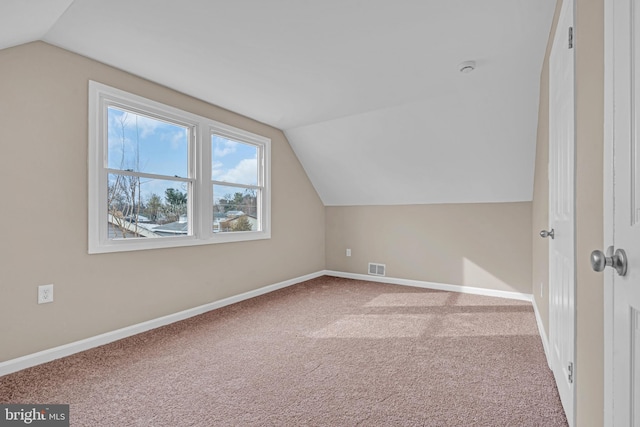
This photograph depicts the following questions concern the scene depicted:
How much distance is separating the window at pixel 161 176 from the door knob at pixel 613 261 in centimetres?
296

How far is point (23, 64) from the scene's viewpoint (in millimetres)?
2176

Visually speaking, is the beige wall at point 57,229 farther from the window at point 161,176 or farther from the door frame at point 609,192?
the door frame at point 609,192

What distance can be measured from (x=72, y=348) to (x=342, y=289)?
2884mm

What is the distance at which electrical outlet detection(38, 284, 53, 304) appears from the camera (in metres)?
2.24

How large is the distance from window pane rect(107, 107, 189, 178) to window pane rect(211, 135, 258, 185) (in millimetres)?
365

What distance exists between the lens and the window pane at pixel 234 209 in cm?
362

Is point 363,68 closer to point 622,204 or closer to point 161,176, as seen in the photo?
point 161,176

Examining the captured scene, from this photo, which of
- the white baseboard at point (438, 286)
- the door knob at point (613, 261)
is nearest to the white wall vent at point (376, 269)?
the white baseboard at point (438, 286)

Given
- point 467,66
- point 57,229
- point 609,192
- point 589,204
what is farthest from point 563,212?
point 57,229

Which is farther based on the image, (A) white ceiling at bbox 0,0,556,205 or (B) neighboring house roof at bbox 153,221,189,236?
(B) neighboring house roof at bbox 153,221,189,236

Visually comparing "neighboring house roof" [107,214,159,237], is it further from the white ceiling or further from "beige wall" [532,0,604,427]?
"beige wall" [532,0,604,427]

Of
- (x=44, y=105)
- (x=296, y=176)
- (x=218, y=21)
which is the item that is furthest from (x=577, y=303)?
(x=296, y=176)

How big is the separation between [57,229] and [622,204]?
303 centimetres

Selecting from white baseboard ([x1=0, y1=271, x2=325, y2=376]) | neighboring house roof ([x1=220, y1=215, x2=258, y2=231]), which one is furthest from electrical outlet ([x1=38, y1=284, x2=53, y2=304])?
neighboring house roof ([x1=220, y1=215, x2=258, y2=231])
